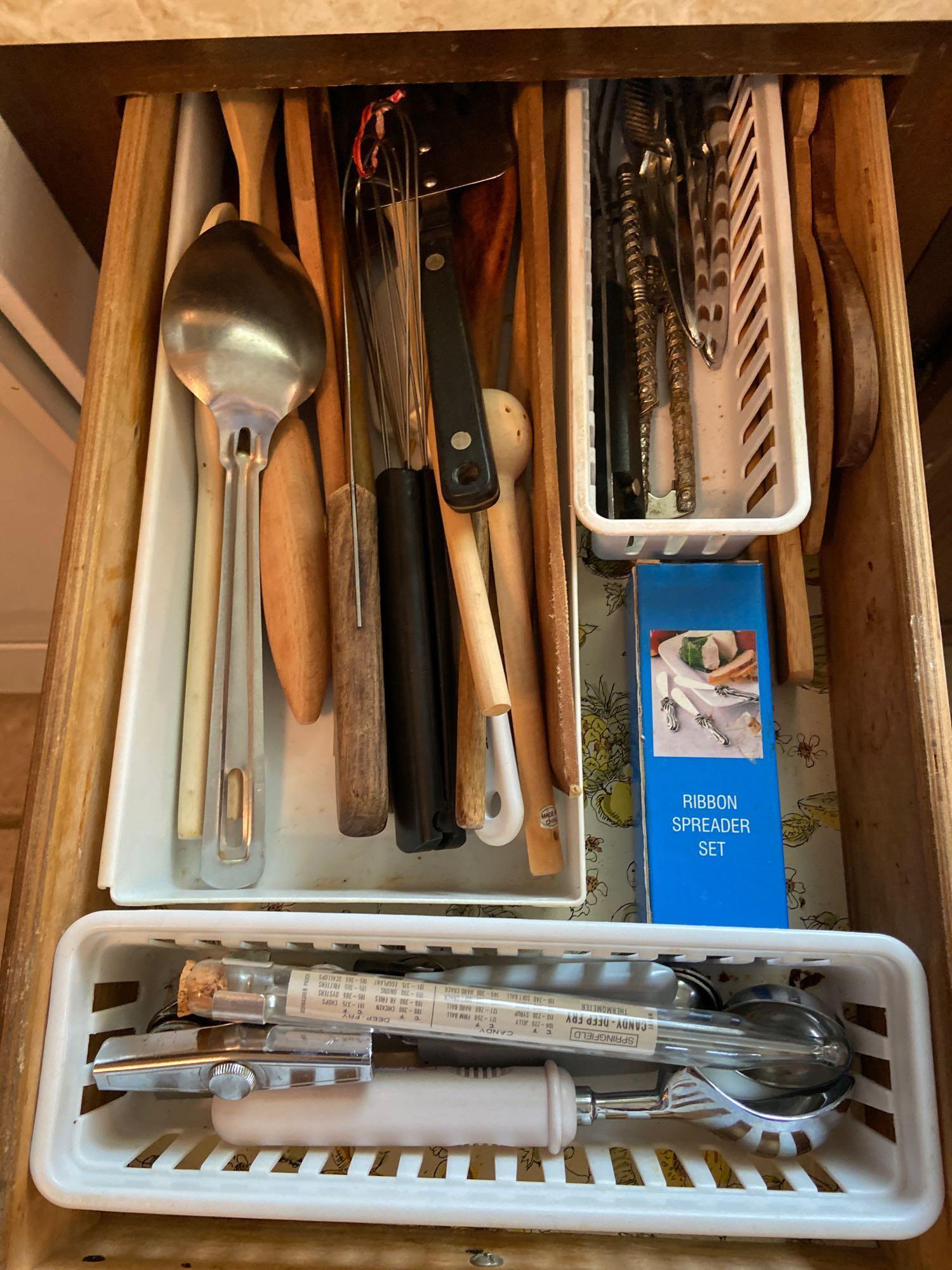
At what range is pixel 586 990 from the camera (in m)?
0.46

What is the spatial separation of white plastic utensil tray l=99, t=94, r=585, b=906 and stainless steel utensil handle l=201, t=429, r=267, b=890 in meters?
0.02

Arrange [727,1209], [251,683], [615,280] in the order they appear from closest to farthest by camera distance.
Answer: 1. [727,1209]
2. [251,683]
3. [615,280]

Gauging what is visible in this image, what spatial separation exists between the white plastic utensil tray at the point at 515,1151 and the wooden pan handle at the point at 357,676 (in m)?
0.08

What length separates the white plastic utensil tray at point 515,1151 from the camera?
15.4 inches

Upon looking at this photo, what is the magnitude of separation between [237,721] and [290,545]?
0.11m

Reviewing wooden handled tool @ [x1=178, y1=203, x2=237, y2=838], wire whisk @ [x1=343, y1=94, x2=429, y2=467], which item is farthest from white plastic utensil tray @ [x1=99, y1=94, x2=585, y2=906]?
wire whisk @ [x1=343, y1=94, x2=429, y2=467]

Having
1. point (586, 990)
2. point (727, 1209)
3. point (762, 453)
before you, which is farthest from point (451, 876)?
point (762, 453)

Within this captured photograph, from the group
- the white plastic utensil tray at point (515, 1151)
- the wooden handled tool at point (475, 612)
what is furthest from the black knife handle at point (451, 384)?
the white plastic utensil tray at point (515, 1151)

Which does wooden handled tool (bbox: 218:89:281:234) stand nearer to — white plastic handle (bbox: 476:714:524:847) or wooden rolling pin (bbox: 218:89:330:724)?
wooden rolling pin (bbox: 218:89:330:724)

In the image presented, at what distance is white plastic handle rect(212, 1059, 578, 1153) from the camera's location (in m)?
0.43

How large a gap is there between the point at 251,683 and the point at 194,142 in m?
0.37

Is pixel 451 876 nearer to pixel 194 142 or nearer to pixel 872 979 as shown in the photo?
Answer: pixel 872 979

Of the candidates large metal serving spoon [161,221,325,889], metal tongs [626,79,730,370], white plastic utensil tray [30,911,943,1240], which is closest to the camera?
white plastic utensil tray [30,911,943,1240]

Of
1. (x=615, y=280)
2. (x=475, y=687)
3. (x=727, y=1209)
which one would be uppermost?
(x=615, y=280)
